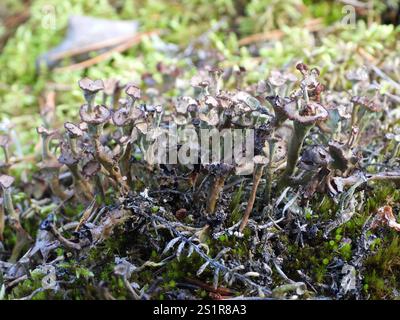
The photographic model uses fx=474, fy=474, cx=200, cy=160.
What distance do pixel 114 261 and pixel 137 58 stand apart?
1.90 m

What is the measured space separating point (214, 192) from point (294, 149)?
345mm

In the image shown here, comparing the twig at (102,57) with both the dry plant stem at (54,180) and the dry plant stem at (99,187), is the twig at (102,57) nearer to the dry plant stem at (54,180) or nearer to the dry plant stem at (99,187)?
the dry plant stem at (54,180)

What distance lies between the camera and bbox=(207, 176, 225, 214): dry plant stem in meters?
1.74

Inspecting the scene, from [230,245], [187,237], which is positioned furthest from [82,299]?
[230,245]

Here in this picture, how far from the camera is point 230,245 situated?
68.8 inches

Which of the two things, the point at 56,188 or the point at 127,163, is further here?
the point at 56,188

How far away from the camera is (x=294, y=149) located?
1.80 metres

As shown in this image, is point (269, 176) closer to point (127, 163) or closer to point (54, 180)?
point (127, 163)

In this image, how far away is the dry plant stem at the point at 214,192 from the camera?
1739mm

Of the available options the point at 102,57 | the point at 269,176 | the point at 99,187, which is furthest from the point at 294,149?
the point at 102,57

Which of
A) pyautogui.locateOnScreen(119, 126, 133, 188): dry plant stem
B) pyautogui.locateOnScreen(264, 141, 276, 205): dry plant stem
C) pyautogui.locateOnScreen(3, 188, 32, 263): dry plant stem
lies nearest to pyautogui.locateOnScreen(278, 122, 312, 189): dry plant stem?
pyautogui.locateOnScreen(264, 141, 276, 205): dry plant stem

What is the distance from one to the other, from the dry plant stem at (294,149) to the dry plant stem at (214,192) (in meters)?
0.27

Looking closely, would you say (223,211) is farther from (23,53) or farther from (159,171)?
(23,53)

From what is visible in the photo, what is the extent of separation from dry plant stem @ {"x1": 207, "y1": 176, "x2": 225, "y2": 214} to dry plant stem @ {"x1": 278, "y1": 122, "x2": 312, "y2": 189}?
0.27m
